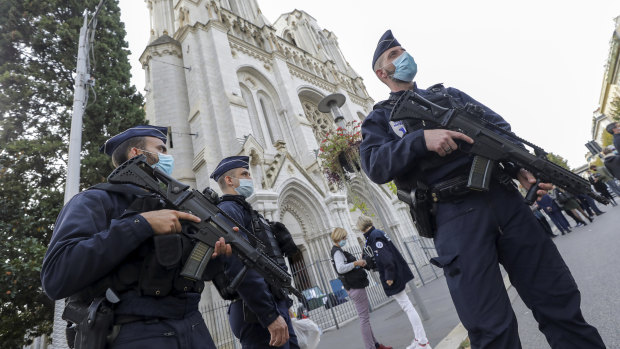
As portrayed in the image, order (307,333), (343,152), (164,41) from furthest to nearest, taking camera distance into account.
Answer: (164,41) < (343,152) < (307,333)

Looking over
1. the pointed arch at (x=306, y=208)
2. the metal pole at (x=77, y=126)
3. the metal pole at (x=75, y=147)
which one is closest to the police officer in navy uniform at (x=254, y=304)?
the metal pole at (x=75, y=147)

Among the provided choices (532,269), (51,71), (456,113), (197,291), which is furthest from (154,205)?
(51,71)

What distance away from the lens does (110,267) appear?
1.27 m

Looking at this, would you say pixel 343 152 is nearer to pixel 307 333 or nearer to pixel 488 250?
pixel 307 333

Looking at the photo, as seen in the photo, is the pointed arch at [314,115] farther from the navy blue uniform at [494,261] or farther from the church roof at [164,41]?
the navy blue uniform at [494,261]

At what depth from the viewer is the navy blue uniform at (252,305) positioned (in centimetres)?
208

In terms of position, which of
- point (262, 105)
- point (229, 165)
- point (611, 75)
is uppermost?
point (611, 75)

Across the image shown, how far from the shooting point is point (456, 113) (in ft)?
6.44

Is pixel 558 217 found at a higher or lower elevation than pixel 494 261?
higher

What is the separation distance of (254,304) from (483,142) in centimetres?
199

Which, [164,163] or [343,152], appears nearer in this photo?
[164,163]

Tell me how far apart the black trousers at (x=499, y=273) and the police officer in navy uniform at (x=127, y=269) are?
148 centimetres

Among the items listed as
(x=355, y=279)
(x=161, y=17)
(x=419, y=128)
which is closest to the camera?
(x=419, y=128)

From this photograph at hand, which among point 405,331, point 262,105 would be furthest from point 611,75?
point 405,331
